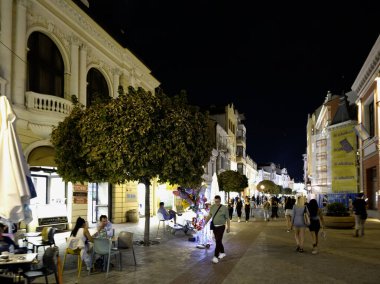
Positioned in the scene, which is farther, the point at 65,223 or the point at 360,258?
the point at 65,223

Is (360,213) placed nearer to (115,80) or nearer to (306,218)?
(306,218)

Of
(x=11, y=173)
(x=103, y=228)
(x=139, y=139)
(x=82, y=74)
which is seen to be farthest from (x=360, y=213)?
(x=11, y=173)

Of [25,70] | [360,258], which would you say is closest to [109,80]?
[25,70]

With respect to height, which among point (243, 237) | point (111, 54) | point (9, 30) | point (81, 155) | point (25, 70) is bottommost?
point (243, 237)

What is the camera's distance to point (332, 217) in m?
21.3

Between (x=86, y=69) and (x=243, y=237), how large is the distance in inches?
454

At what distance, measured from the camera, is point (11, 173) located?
639cm

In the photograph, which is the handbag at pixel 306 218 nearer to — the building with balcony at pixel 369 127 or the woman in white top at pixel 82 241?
the woman in white top at pixel 82 241

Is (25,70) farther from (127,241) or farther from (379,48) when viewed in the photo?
(379,48)

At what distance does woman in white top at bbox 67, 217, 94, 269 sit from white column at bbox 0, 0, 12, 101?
804cm

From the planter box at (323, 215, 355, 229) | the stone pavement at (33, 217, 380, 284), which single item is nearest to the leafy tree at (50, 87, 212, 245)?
the stone pavement at (33, 217, 380, 284)

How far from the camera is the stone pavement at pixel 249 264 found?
905 cm

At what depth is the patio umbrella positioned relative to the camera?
6.25 meters

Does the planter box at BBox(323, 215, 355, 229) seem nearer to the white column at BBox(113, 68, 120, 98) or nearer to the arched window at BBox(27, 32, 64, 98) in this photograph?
the white column at BBox(113, 68, 120, 98)
